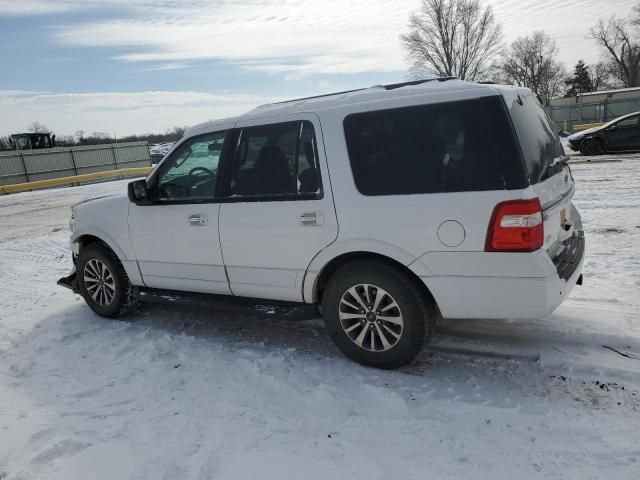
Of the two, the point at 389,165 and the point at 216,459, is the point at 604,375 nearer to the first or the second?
the point at 389,165

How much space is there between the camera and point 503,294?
3.26m

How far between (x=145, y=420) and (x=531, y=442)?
7.97 feet

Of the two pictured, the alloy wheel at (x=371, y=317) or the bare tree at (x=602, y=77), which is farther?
the bare tree at (x=602, y=77)

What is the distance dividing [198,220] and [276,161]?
3.02 feet

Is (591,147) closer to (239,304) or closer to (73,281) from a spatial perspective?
(239,304)

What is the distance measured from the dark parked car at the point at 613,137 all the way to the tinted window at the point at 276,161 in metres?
16.4

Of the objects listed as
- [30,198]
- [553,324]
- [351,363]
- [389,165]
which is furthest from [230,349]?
[30,198]

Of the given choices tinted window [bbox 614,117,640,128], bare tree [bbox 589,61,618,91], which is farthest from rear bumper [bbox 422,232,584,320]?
bare tree [bbox 589,61,618,91]

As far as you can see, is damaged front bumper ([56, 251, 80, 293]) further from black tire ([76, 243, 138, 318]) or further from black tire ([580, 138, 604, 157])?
black tire ([580, 138, 604, 157])

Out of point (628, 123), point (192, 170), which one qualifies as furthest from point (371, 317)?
point (628, 123)

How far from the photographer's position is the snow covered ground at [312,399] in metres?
2.81

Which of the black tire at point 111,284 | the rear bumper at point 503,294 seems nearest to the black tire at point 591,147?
the rear bumper at point 503,294

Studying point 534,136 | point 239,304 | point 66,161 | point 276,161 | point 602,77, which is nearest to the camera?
point 534,136

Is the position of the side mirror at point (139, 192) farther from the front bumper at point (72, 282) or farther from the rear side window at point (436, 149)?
the rear side window at point (436, 149)
